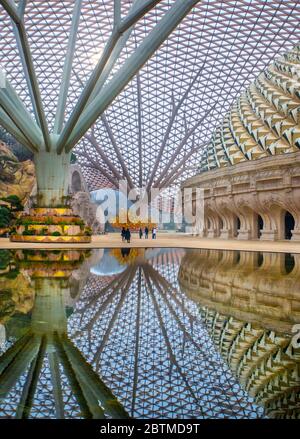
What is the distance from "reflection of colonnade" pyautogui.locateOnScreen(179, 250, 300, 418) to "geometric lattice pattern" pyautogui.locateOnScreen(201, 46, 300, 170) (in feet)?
80.4

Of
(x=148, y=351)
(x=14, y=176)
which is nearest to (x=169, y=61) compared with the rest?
(x=14, y=176)

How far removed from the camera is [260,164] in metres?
34.6

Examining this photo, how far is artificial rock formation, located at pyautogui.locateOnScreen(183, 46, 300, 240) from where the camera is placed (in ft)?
109

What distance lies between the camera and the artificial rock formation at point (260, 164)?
33.3 m

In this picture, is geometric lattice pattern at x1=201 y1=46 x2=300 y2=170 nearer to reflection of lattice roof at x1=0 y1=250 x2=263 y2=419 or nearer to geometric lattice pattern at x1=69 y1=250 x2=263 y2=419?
geometric lattice pattern at x1=69 y1=250 x2=263 y2=419

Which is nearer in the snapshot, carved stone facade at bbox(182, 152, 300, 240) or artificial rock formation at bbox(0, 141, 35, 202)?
carved stone facade at bbox(182, 152, 300, 240)

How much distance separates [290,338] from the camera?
221 inches

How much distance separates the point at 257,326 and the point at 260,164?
2995 cm

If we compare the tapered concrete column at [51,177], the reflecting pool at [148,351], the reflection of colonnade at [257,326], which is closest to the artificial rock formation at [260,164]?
the tapered concrete column at [51,177]

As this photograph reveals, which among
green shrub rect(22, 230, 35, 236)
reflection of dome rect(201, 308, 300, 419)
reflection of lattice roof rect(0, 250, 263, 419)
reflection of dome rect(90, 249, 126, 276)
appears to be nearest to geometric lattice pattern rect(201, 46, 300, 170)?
green shrub rect(22, 230, 35, 236)

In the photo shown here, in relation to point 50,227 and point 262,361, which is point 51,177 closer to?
point 50,227

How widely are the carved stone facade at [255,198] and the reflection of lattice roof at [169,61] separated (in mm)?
16508
